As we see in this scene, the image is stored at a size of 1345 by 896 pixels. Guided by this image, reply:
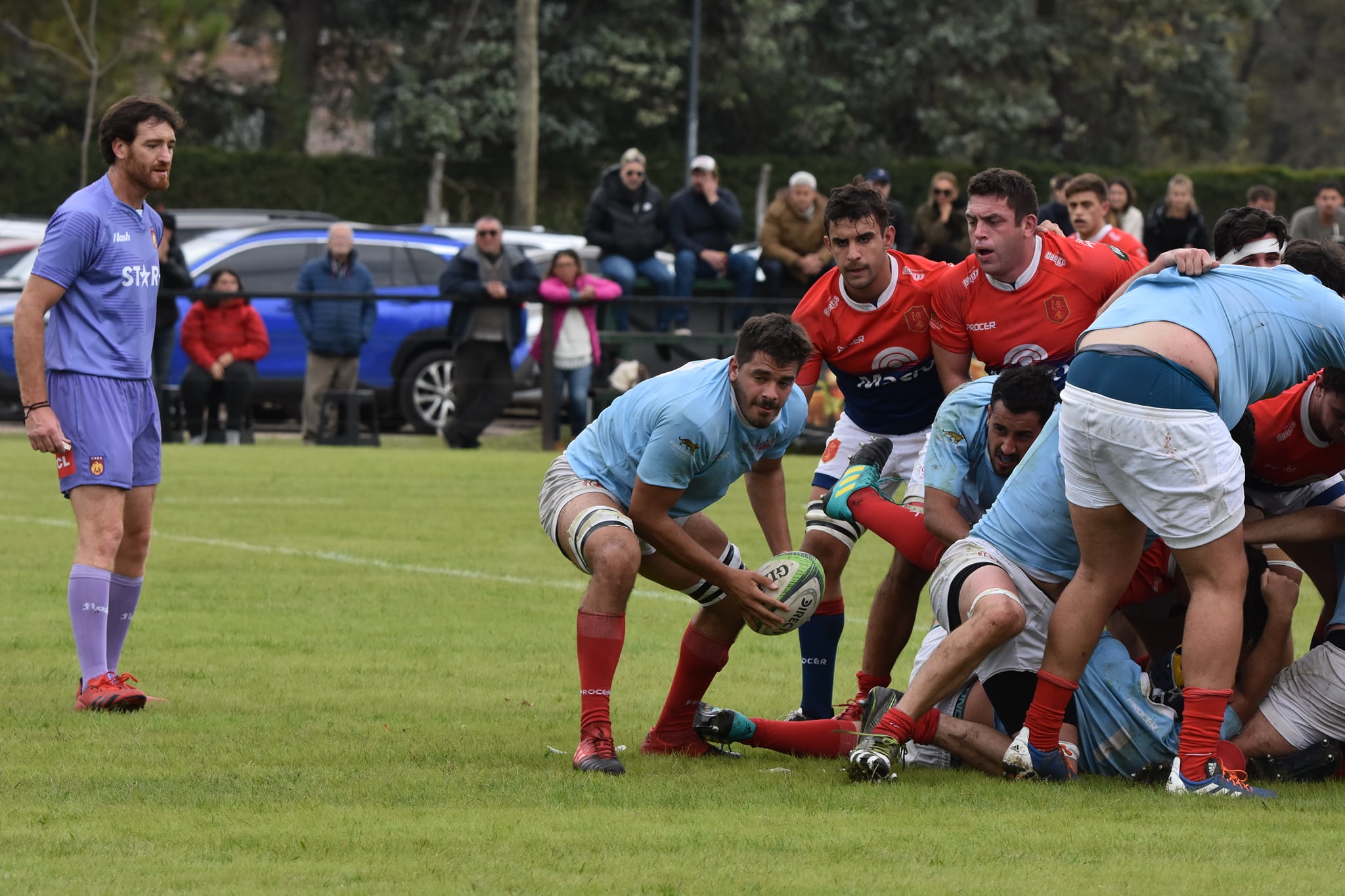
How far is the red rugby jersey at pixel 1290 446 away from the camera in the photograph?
623 cm

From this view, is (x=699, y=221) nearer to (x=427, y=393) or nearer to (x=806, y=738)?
(x=427, y=393)

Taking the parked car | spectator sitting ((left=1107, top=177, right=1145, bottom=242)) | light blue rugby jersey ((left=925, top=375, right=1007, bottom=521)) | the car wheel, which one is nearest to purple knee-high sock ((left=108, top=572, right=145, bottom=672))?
light blue rugby jersey ((left=925, top=375, right=1007, bottom=521))

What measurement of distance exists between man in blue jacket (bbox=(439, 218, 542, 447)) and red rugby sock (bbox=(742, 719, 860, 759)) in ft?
38.8

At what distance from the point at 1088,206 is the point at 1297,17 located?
42409 mm

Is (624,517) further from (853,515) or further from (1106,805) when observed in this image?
(1106,805)

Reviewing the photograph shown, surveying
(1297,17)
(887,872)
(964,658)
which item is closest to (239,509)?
(964,658)

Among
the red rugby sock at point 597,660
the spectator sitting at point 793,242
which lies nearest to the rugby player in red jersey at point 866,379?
the red rugby sock at point 597,660

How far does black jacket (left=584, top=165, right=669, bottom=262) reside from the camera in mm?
17984

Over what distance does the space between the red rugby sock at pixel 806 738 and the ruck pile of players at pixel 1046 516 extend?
1 cm

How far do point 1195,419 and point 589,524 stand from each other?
6.48 feet

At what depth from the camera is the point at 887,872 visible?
4.64 meters

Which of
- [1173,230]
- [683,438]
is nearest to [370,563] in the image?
[683,438]

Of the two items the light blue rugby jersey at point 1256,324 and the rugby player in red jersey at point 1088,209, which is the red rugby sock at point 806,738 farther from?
the rugby player in red jersey at point 1088,209

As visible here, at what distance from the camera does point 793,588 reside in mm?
6148
